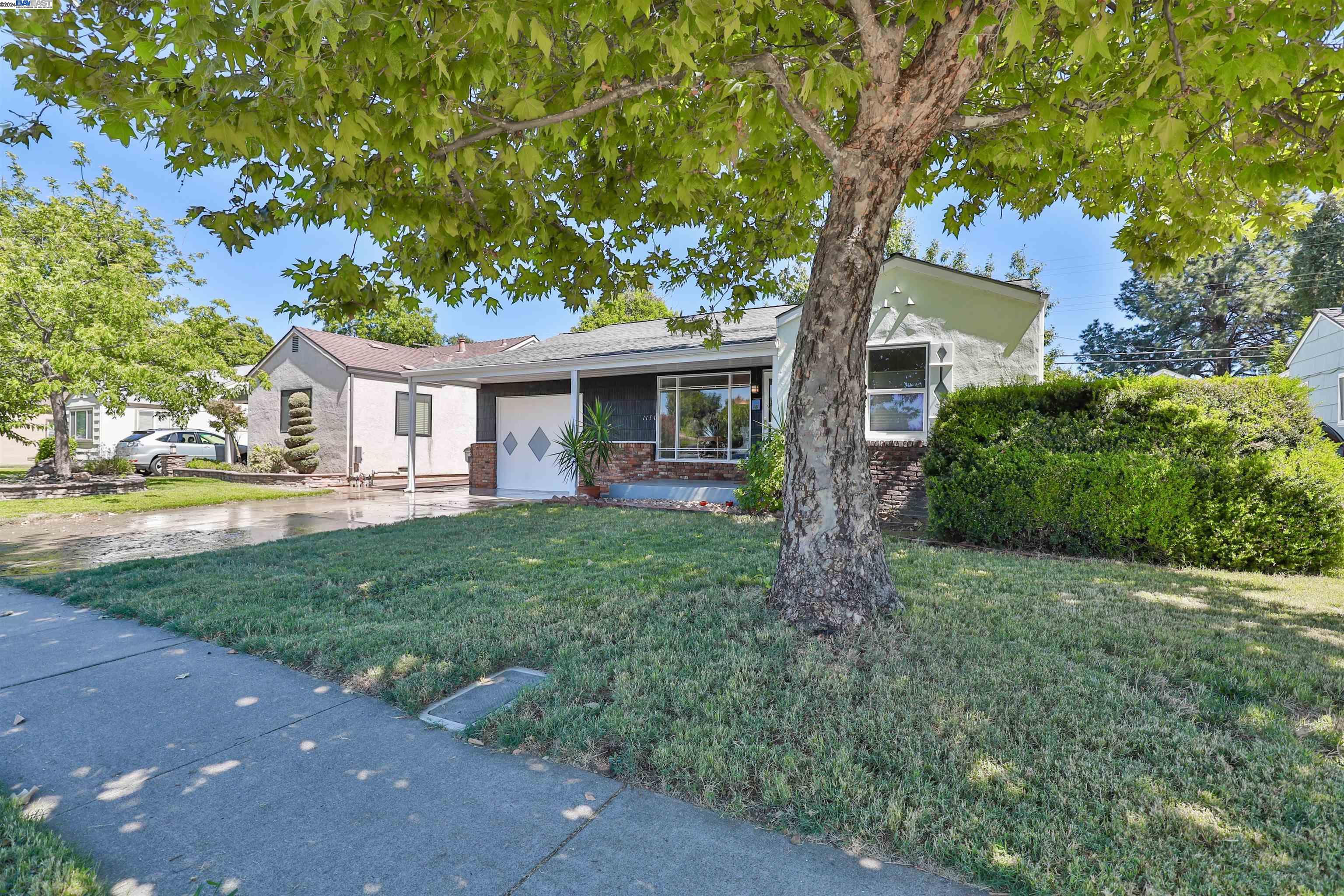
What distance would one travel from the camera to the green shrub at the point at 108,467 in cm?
1470

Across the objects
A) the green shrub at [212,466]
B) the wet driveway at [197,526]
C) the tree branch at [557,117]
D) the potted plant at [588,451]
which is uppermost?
the tree branch at [557,117]

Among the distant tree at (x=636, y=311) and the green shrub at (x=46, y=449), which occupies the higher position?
the distant tree at (x=636, y=311)

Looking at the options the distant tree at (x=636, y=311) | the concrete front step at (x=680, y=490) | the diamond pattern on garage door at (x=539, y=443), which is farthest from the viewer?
the distant tree at (x=636, y=311)

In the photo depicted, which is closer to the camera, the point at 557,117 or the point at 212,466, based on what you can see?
the point at 557,117

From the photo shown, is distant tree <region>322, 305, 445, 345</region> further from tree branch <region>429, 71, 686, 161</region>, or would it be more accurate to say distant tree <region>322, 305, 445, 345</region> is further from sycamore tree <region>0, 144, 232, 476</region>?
tree branch <region>429, 71, 686, 161</region>

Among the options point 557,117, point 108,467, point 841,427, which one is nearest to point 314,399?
point 108,467

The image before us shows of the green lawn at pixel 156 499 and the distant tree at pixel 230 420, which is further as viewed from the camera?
the distant tree at pixel 230 420

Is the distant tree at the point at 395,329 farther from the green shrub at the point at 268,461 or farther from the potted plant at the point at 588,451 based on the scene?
the potted plant at the point at 588,451

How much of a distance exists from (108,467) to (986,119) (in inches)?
735

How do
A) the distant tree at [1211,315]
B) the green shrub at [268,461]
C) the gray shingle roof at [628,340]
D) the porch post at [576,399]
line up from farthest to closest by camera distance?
the distant tree at [1211,315] → the green shrub at [268,461] → the porch post at [576,399] → the gray shingle roof at [628,340]

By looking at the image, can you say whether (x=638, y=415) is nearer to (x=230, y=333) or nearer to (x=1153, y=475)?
(x=1153, y=475)

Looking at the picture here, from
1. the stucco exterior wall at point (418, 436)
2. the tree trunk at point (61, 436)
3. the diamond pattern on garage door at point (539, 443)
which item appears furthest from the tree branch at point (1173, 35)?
the tree trunk at point (61, 436)

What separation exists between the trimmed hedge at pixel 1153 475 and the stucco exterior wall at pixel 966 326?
267 cm

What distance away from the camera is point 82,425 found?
2638cm
